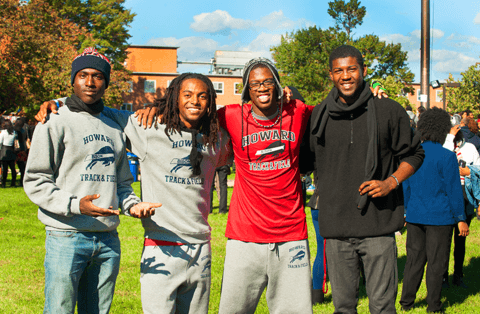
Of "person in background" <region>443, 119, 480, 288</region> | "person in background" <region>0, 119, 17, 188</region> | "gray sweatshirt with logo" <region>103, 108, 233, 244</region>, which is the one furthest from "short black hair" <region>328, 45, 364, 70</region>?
"person in background" <region>0, 119, 17, 188</region>

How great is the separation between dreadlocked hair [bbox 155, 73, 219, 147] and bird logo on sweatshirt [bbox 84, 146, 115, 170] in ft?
1.49

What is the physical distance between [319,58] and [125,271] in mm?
43137

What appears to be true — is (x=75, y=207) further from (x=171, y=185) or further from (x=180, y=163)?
(x=180, y=163)

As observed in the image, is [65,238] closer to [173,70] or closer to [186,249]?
[186,249]

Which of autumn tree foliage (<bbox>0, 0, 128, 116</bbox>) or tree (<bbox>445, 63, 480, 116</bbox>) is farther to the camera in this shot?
tree (<bbox>445, 63, 480, 116</bbox>)

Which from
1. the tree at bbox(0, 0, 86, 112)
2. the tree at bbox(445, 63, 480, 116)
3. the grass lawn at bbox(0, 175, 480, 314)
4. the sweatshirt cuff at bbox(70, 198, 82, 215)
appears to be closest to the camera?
the sweatshirt cuff at bbox(70, 198, 82, 215)

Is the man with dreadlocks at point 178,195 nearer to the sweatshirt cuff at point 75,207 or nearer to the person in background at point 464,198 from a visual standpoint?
the sweatshirt cuff at point 75,207

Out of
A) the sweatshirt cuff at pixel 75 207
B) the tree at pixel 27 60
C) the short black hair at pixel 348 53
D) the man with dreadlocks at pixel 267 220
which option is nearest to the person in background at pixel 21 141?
the tree at pixel 27 60

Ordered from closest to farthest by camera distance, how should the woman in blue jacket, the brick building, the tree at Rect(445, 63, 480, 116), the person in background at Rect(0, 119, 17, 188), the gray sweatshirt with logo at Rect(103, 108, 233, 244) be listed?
the gray sweatshirt with logo at Rect(103, 108, 233, 244) → the woman in blue jacket → the person in background at Rect(0, 119, 17, 188) → the tree at Rect(445, 63, 480, 116) → the brick building

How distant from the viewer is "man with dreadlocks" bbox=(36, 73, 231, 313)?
2.99m

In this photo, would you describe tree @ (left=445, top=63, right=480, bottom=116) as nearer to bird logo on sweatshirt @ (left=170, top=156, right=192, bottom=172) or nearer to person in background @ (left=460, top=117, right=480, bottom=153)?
person in background @ (left=460, top=117, right=480, bottom=153)

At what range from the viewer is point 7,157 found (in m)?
14.4

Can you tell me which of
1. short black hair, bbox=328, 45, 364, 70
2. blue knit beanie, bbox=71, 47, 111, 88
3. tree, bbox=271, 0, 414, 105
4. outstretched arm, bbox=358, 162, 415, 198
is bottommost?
outstretched arm, bbox=358, 162, 415, 198

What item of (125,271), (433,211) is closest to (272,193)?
(433,211)
